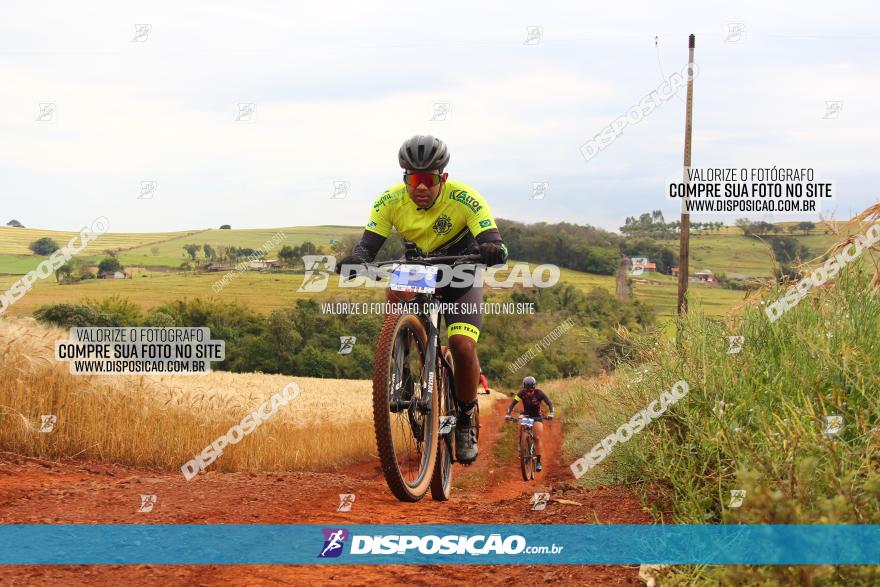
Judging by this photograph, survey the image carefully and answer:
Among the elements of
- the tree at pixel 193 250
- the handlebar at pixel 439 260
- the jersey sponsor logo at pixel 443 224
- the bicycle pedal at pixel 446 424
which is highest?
the tree at pixel 193 250

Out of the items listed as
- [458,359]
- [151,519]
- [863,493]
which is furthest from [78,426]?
[863,493]

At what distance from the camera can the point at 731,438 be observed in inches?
212

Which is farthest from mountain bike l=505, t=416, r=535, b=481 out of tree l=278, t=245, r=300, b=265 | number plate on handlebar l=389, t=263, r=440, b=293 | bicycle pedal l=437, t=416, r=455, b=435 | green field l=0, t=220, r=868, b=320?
green field l=0, t=220, r=868, b=320

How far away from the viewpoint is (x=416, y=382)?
7.25 m

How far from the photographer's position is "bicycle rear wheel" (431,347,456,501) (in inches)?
304

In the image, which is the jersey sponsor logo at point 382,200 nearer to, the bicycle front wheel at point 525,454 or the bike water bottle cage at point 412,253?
the bike water bottle cage at point 412,253

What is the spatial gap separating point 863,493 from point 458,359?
3905 mm

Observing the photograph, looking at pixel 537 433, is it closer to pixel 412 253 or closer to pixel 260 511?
pixel 412 253

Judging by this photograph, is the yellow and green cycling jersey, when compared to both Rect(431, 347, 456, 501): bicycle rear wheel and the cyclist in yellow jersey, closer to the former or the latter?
the cyclist in yellow jersey

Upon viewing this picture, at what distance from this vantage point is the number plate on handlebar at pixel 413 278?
6730 mm

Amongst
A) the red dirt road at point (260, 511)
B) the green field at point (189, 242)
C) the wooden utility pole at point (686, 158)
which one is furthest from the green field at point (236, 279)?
the red dirt road at point (260, 511)

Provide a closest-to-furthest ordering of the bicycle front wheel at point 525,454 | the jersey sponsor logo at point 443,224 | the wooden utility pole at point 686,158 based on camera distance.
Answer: the jersey sponsor logo at point 443,224 < the bicycle front wheel at point 525,454 < the wooden utility pole at point 686,158

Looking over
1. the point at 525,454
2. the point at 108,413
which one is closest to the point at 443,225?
the point at 108,413

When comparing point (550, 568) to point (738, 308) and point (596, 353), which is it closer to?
point (738, 308)
